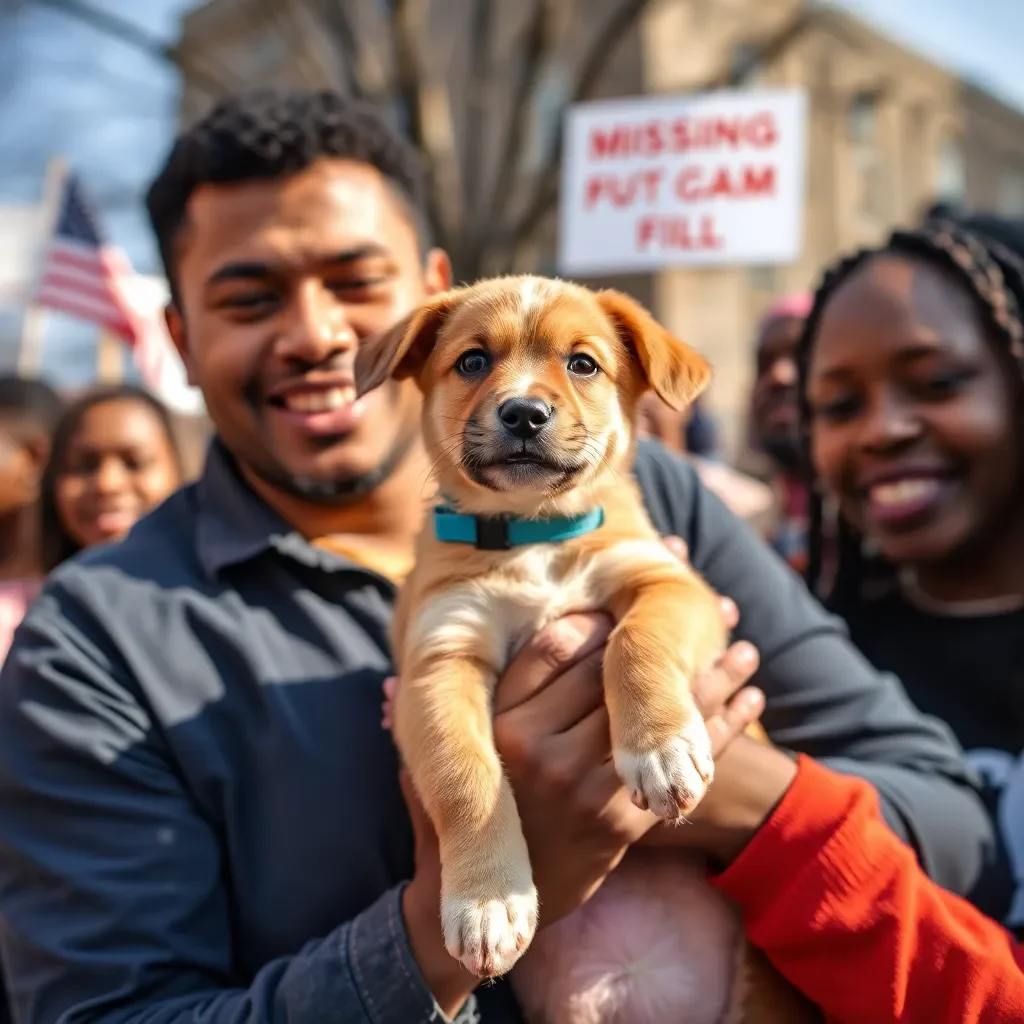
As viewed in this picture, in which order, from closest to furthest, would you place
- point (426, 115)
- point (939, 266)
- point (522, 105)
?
point (939, 266) → point (426, 115) → point (522, 105)

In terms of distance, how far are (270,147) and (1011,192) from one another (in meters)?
27.8

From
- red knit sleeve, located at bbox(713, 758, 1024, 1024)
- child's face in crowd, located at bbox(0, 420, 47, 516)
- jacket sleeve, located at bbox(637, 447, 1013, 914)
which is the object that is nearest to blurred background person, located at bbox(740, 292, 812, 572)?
jacket sleeve, located at bbox(637, 447, 1013, 914)

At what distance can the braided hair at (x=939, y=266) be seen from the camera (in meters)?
2.74

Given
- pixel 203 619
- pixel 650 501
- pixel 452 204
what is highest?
pixel 452 204

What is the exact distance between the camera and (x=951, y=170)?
2261 centimetres

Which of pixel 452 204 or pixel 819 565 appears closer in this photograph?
pixel 819 565

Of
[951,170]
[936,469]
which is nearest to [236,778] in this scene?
[936,469]

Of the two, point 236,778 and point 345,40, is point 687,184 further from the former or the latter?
point 236,778

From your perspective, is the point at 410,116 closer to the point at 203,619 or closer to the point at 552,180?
the point at 552,180

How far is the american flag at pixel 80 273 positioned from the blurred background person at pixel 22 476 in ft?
7.94

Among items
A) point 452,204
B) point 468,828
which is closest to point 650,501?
point 468,828

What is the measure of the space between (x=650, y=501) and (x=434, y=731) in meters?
0.92

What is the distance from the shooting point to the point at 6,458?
5180 mm

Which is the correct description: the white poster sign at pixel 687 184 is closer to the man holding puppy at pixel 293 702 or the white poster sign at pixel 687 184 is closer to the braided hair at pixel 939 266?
the braided hair at pixel 939 266
